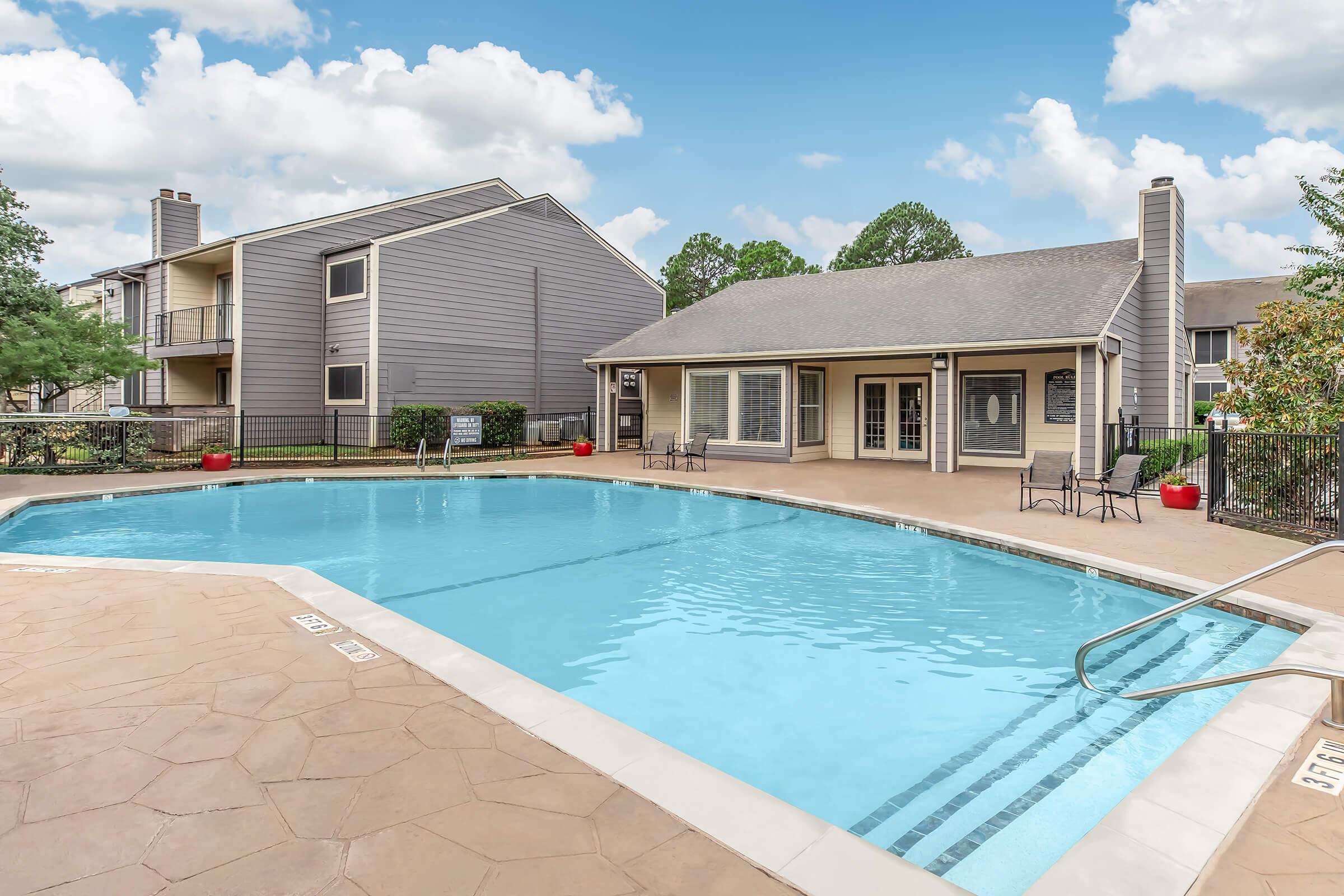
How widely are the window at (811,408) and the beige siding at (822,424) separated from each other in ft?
0.09

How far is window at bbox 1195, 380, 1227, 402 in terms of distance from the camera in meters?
30.2

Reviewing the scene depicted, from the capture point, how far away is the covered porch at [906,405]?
13.9 metres

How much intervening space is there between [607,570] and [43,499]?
9.43 meters

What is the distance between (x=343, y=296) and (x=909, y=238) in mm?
32806

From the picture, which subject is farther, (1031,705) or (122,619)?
(122,619)

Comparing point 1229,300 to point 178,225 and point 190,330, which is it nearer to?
point 190,330

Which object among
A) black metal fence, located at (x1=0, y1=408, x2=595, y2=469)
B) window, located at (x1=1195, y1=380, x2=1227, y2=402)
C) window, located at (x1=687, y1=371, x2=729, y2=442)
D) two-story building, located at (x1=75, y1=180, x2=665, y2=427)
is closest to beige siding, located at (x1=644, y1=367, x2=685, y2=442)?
black metal fence, located at (x1=0, y1=408, x2=595, y2=469)

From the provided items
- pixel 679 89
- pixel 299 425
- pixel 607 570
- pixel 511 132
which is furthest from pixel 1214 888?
pixel 511 132

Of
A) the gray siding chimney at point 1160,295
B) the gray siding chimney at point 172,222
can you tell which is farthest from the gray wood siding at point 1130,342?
the gray siding chimney at point 172,222

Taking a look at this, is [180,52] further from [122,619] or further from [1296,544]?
[1296,544]

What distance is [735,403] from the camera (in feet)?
57.2

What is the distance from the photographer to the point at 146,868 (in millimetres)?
2070

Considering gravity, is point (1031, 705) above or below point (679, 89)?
below

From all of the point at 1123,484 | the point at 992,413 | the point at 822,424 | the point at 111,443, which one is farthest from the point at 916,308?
the point at 111,443
